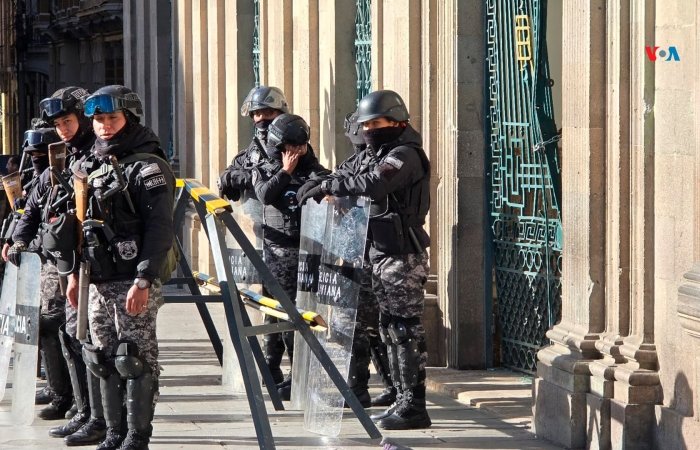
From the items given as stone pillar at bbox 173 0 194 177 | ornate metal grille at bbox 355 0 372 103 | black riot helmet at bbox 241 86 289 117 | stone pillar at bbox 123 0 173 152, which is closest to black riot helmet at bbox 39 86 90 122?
black riot helmet at bbox 241 86 289 117

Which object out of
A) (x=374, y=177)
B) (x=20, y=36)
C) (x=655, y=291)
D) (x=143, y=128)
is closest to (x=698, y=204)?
(x=655, y=291)

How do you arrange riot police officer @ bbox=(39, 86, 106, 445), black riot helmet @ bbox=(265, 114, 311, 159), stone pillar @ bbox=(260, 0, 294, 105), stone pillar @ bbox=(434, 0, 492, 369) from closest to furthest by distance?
1. riot police officer @ bbox=(39, 86, 106, 445)
2. black riot helmet @ bbox=(265, 114, 311, 159)
3. stone pillar @ bbox=(434, 0, 492, 369)
4. stone pillar @ bbox=(260, 0, 294, 105)

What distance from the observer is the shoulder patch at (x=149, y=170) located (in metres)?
8.60

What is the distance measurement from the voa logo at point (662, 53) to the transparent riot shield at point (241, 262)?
351cm

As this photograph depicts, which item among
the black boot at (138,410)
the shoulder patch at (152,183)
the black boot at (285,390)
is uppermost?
the shoulder patch at (152,183)

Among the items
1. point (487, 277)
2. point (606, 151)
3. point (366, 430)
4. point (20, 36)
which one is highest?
point (20, 36)

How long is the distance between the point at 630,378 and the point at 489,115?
3736 millimetres

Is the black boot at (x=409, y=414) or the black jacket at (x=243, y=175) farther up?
the black jacket at (x=243, y=175)

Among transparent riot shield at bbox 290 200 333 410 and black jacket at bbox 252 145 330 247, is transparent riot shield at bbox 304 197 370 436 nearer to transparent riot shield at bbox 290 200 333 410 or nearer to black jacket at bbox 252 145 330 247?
transparent riot shield at bbox 290 200 333 410

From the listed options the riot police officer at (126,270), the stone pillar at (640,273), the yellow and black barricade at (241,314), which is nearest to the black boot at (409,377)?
the yellow and black barricade at (241,314)

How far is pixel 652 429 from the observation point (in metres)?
8.34

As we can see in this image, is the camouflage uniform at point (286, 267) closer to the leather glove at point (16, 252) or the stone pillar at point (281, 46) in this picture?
the leather glove at point (16, 252)

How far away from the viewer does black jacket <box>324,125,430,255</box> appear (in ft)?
31.6

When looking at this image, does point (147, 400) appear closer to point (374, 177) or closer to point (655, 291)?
point (374, 177)
